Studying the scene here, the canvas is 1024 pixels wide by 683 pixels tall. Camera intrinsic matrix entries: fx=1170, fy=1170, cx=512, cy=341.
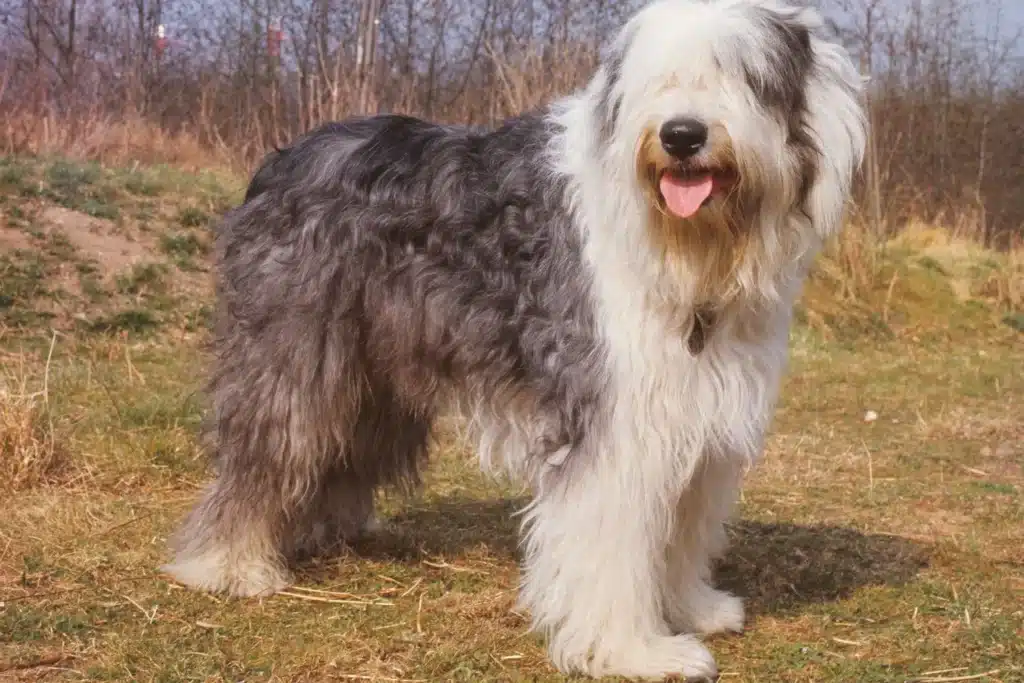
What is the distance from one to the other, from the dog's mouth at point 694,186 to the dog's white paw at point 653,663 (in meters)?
1.40

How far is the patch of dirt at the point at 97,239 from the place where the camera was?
9.41m

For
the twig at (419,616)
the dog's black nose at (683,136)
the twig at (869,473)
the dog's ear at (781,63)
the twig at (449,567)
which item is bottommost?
the twig at (449,567)

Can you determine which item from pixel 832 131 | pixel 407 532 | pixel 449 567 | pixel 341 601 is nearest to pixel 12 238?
pixel 407 532

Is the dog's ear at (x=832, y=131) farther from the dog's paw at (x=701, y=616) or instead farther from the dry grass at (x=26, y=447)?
the dry grass at (x=26, y=447)

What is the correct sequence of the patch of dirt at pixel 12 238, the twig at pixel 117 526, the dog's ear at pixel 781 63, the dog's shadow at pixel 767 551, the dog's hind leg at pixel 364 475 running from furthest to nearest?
the patch of dirt at pixel 12 238
the twig at pixel 117 526
the dog's hind leg at pixel 364 475
the dog's shadow at pixel 767 551
the dog's ear at pixel 781 63

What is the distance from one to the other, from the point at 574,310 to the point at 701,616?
1213 mm

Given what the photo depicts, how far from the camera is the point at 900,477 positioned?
6.18 m

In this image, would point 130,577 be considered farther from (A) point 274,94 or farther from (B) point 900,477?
(A) point 274,94

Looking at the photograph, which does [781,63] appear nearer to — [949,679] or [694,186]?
[694,186]

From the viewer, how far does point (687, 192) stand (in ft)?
10.5

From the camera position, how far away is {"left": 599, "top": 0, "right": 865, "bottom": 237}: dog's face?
3178mm

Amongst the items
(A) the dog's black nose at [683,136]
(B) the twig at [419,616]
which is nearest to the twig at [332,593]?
(B) the twig at [419,616]

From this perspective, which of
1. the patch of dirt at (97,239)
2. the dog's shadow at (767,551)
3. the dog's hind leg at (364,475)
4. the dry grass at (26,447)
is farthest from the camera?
the patch of dirt at (97,239)

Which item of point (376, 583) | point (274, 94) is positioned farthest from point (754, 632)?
point (274, 94)
